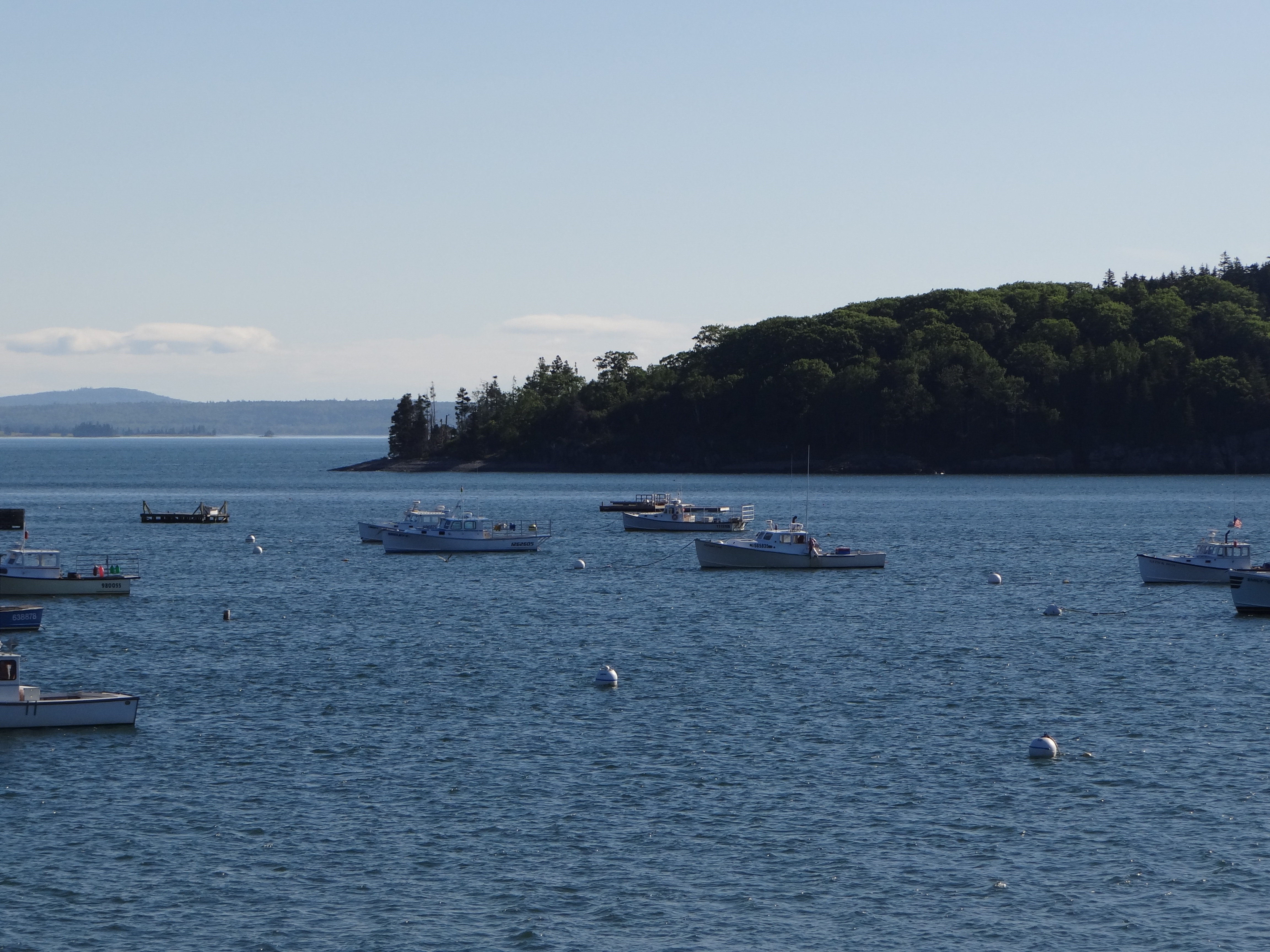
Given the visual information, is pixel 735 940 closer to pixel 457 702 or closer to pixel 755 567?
pixel 457 702

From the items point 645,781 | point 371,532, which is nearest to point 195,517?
point 371,532

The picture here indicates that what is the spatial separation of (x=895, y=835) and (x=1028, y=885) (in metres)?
4.56

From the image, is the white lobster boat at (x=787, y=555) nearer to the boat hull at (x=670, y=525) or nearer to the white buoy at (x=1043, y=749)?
the boat hull at (x=670, y=525)

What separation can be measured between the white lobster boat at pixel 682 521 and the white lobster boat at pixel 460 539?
2767cm

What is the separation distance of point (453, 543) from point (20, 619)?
55.5 metres

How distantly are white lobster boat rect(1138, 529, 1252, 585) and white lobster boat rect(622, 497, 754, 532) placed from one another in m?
54.3

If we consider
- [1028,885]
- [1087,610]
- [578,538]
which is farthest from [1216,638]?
[578,538]

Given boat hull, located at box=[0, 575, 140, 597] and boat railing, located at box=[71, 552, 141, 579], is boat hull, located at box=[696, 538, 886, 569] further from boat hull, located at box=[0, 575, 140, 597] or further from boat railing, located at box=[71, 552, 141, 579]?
boat hull, located at box=[0, 575, 140, 597]

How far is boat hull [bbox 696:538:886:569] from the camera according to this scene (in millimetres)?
110500

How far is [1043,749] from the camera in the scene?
4728 cm

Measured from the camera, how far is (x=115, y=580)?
91.4 metres

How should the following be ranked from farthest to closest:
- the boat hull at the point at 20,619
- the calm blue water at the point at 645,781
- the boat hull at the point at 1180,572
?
the boat hull at the point at 1180,572
the boat hull at the point at 20,619
the calm blue water at the point at 645,781

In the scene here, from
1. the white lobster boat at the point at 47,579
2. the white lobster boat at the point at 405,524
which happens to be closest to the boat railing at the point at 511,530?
the white lobster boat at the point at 405,524

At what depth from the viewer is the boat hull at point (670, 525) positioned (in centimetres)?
15338
